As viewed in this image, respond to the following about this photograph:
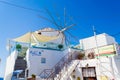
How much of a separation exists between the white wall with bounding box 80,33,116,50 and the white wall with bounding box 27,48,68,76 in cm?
444

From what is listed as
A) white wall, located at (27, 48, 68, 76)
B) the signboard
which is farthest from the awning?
the signboard

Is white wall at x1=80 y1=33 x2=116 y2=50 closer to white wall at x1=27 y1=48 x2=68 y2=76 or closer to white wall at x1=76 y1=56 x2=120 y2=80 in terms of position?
white wall at x1=27 y1=48 x2=68 y2=76

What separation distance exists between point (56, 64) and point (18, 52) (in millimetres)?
5535

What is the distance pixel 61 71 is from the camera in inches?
639

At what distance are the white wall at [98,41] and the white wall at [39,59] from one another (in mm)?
4443

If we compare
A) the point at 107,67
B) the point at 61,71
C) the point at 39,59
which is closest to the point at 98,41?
the point at 107,67

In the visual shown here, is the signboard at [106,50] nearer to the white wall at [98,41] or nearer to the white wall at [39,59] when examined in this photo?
the white wall at [98,41]

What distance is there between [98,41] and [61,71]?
884cm

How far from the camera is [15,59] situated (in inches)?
738

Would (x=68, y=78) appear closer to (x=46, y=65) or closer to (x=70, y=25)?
(x=46, y=65)

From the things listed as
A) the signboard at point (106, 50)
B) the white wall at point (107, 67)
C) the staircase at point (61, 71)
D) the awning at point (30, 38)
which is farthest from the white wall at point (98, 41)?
the white wall at point (107, 67)

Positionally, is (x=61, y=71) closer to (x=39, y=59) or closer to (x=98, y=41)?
(x=39, y=59)

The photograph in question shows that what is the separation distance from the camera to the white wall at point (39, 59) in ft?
59.6

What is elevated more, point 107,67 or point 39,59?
point 39,59
